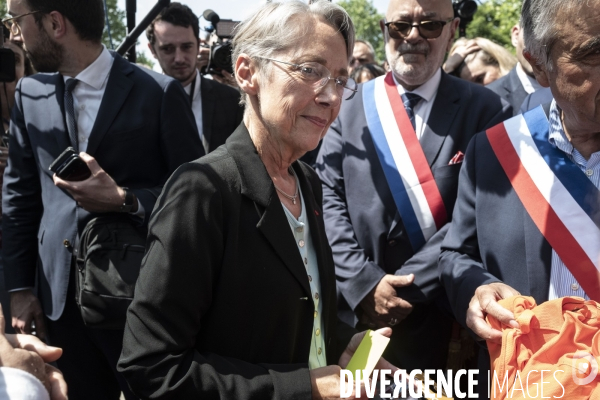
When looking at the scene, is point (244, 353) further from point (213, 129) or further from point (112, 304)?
point (213, 129)

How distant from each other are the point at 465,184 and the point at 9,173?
83.7 inches

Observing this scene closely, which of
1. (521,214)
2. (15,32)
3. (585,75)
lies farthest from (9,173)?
(585,75)

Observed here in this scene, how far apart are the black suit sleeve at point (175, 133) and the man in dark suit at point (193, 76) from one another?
158 cm

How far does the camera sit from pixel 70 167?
2.71 m

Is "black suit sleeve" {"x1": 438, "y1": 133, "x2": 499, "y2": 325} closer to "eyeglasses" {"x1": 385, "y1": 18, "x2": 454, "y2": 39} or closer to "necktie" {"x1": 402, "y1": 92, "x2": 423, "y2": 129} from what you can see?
"necktie" {"x1": 402, "y1": 92, "x2": 423, "y2": 129}

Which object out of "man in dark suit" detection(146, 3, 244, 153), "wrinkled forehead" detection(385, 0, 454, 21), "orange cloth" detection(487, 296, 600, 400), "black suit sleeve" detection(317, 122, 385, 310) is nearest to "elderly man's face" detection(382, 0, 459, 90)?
"wrinkled forehead" detection(385, 0, 454, 21)

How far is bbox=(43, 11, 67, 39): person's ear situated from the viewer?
3078mm

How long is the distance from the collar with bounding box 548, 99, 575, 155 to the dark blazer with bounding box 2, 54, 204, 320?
5.14 feet

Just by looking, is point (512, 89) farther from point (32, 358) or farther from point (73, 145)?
point (32, 358)

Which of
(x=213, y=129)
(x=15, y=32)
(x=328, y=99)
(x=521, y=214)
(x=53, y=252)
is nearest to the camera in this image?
(x=328, y=99)

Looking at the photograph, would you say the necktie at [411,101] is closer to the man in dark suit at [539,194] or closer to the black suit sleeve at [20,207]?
the man in dark suit at [539,194]

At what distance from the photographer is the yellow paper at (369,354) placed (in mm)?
1889

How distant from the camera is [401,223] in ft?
10.2

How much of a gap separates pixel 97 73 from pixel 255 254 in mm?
1646
